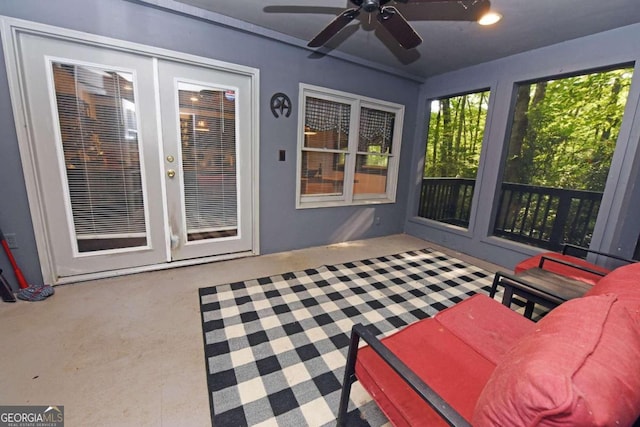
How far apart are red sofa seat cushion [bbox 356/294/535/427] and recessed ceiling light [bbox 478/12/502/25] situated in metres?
2.35

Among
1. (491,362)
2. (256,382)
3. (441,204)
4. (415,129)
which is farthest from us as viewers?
(441,204)

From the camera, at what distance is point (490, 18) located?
2199 millimetres

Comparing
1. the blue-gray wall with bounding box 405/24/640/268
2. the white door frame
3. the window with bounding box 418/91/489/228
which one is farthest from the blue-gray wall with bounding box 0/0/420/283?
the blue-gray wall with bounding box 405/24/640/268

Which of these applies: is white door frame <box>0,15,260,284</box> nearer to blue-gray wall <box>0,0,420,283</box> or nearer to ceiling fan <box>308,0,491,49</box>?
blue-gray wall <box>0,0,420,283</box>

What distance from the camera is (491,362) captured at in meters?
1.10

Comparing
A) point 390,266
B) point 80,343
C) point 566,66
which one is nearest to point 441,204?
point 390,266

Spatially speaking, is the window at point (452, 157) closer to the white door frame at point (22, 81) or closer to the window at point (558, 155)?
the window at point (558, 155)

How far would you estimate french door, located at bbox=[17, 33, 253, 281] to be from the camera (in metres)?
2.04

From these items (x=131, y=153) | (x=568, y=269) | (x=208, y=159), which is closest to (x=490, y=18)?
(x=568, y=269)

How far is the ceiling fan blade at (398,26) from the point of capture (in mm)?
1519

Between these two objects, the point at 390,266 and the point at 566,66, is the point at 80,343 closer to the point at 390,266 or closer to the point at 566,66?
the point at 390,266

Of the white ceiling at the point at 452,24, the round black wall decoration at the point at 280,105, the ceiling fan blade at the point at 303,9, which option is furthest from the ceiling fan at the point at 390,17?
the round black wall decoration at the point at 280,105

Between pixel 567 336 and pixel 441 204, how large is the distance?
3934mm

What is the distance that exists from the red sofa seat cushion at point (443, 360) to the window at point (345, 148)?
223 centimetres
